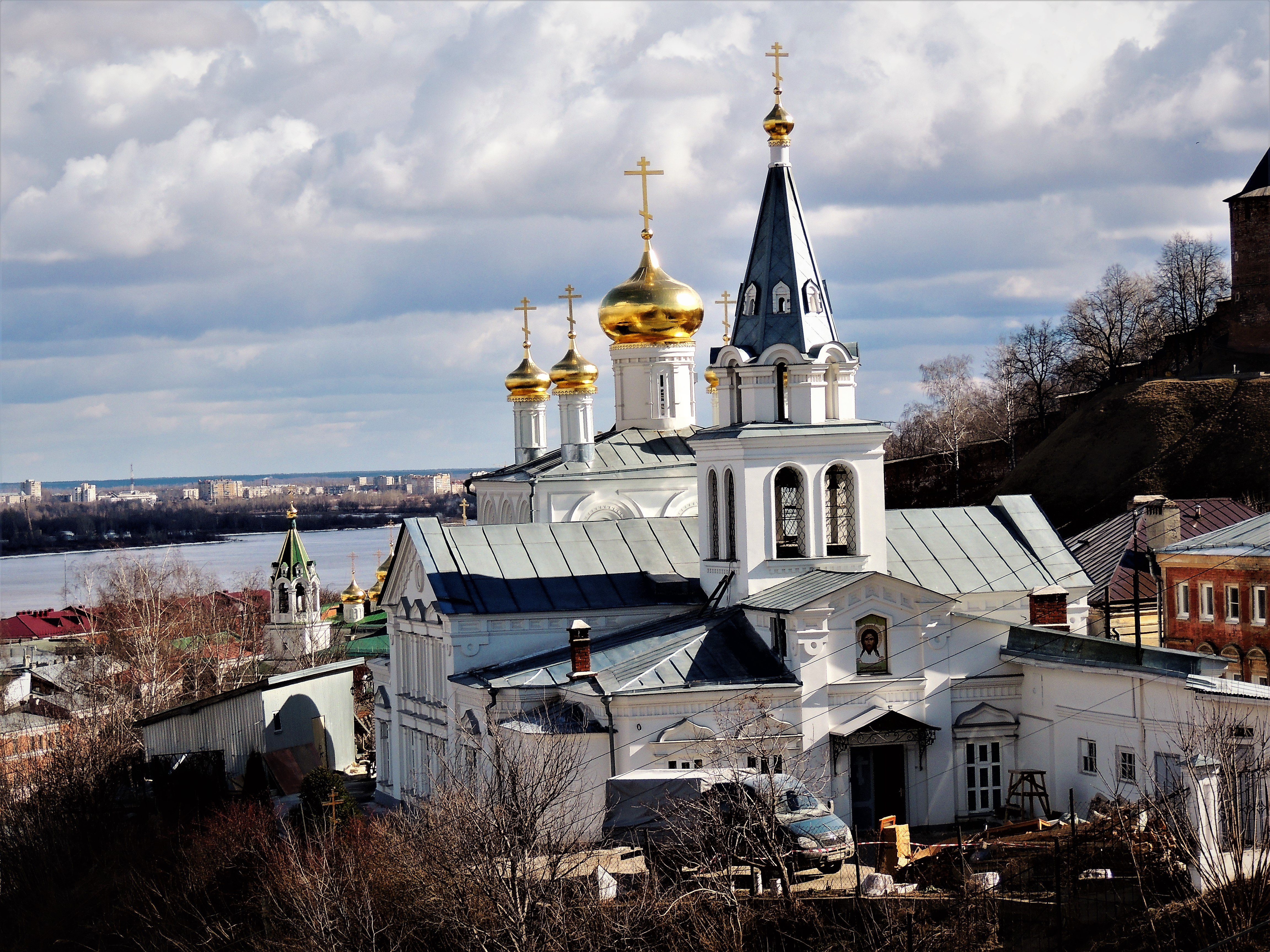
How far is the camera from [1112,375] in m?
63.8

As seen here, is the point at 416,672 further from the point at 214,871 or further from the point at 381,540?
the point at 381,540

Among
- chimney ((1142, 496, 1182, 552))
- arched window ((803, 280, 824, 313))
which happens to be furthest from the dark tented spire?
chimney ((1142, 496, 1182, 552))

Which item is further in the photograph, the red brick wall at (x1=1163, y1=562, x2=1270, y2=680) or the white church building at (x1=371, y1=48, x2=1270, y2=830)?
the red brick wall at (x1=1163, y1=562, x2=1270, y2=680)

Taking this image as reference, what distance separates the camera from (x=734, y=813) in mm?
18594

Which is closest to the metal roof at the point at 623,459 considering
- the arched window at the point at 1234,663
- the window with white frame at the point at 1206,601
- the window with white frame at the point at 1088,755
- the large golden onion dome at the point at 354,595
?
the window with white frame at the point at 1206,601

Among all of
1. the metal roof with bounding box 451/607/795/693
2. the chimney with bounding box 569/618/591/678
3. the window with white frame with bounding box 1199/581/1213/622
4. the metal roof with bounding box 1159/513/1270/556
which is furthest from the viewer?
the window with white frame with bounding box 1199/581/1213/622

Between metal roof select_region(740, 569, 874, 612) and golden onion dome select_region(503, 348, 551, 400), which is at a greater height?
golden onion dome select_region(503, 348, 551, 400)

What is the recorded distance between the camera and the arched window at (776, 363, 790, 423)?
24.2m

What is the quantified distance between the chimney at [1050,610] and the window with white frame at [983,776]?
87.4 inches

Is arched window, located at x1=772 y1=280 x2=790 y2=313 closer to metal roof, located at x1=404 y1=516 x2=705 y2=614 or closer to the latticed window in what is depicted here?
the latticed window

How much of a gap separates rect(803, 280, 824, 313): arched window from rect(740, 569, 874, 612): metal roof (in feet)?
11.9

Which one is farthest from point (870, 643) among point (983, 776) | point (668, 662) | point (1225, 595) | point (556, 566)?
point (1225, 595)

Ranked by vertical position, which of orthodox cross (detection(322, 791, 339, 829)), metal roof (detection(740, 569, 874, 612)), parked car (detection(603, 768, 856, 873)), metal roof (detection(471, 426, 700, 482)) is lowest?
orthodox cross (detection(322, 791, 339, 829))

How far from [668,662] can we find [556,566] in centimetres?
423
